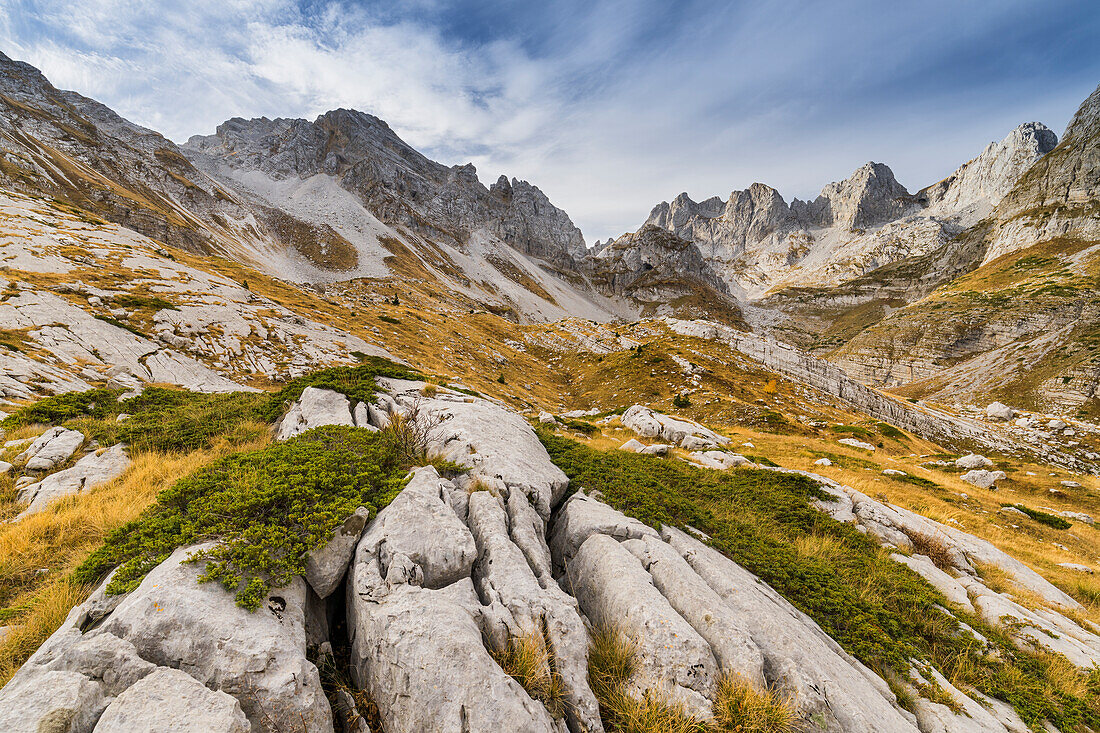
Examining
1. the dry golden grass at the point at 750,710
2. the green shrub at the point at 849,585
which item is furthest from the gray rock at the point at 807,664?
the green shrub at the point at 849,585

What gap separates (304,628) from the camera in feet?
17.2

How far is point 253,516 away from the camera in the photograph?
6230 mm

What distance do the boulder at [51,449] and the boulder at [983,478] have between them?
142ft

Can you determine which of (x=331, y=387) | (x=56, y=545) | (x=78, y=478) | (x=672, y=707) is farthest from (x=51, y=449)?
(x=672, y=707)

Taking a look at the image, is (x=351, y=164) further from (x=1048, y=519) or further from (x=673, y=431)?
(x=1048, y=519)

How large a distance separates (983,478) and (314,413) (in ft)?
128

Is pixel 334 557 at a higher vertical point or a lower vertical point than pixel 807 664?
higher

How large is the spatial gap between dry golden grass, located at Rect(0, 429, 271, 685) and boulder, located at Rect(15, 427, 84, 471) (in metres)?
1.65

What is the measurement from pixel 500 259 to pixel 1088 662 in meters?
177

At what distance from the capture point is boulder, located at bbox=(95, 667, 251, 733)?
3.56 metres

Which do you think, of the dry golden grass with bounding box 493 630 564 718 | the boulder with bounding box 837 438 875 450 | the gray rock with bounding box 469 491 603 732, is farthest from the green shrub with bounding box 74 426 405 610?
the boulder with bounding box 837 438 875 450

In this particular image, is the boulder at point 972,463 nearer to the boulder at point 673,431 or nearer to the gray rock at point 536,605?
the boulder at point 673,431

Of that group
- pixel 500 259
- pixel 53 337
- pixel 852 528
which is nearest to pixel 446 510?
pixel 852 528

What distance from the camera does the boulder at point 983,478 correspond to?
24.7 m
